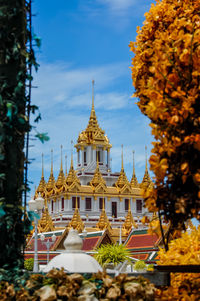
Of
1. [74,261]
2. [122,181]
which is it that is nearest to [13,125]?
[74,261]

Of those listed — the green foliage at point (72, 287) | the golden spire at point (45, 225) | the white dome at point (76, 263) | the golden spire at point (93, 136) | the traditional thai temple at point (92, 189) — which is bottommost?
the green foliage at point (72, 287)

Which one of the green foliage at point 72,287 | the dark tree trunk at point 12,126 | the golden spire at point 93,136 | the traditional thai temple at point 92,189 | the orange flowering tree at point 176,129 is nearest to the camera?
the green foliage at point 72,287

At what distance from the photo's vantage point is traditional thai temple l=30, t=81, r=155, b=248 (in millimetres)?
62938

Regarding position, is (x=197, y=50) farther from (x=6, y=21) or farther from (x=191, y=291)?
(x=191, y=291)

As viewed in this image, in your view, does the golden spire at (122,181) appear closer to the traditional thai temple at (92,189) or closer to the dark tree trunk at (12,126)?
the traditional thai temple at (92,189)

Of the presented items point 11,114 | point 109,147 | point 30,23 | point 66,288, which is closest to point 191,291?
point 66,288

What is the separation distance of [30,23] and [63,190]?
57.9 m

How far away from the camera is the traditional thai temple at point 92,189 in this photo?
62938 millimetres

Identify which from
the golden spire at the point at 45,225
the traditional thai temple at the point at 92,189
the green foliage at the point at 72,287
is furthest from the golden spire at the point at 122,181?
the green foliage at the point at 72,287

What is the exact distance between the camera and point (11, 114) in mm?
5004

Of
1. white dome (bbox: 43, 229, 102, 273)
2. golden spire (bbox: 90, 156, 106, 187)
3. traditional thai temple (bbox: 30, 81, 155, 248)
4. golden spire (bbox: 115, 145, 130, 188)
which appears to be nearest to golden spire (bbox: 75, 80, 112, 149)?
traditional thai temple (bbox: 30, 81, 155, 248)

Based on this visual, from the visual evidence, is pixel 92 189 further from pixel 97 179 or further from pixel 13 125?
pixel 13 125

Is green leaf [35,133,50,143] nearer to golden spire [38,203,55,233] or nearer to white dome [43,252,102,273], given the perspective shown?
white dome [43,252,102,273]

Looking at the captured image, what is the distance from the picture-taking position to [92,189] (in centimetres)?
6444
